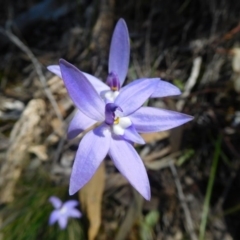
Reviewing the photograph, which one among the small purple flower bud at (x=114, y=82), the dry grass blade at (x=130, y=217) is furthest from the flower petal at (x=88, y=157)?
the dry grass blade at (x=130, y=217)

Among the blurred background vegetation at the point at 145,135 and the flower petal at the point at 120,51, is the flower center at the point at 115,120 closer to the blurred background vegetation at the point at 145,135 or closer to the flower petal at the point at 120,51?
the flower petal at the point at 120,51

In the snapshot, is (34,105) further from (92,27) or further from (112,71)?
(112,71)

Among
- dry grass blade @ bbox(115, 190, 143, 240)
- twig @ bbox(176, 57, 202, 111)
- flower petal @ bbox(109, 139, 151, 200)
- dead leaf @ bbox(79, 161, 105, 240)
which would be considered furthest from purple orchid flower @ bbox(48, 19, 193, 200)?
A: twig @ bbox(176, 57, 202, 111)

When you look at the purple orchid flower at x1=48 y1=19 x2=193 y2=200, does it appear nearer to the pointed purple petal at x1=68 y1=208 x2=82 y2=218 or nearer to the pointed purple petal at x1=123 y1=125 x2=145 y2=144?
the pointed purple petal at x1=123 y1=125 x2=145 y2=144

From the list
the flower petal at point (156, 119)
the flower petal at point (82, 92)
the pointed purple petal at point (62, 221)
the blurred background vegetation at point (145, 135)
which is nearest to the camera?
the flower petal at point (82, 92)

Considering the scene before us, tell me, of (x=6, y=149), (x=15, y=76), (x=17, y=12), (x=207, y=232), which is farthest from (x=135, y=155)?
(x=17, y=12)

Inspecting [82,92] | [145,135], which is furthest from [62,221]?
[82,92]

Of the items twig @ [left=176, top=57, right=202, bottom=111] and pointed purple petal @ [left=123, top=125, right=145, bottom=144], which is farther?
twig @ [left=176, top=57, right=202, bottom=111]
